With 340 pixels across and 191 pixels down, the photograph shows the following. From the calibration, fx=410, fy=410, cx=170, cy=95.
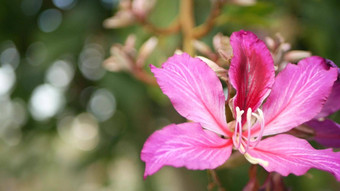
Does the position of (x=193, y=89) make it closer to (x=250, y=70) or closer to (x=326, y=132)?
(x=250, y=70)

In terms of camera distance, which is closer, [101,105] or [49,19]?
[49,19]

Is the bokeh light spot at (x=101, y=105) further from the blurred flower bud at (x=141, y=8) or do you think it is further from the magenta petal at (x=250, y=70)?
the magenta petal at (x=250, y=70)

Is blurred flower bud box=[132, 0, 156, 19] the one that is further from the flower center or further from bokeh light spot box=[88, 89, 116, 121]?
bokeh light spot box=[88, 89, 116, 121]

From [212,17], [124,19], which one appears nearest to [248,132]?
[212,17]

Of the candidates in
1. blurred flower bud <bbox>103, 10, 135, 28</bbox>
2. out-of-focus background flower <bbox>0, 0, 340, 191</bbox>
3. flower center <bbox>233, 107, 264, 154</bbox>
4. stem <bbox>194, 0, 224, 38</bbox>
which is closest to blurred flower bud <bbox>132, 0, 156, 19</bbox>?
blurred flower bud <bbox>103, 10, 135, 28</bbox>

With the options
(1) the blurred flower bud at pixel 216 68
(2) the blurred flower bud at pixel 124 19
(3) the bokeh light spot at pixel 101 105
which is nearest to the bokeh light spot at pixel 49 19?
(3) the bokeh light spot at pixel 101 105

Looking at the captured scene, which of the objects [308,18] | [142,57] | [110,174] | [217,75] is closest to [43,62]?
[110,174]
